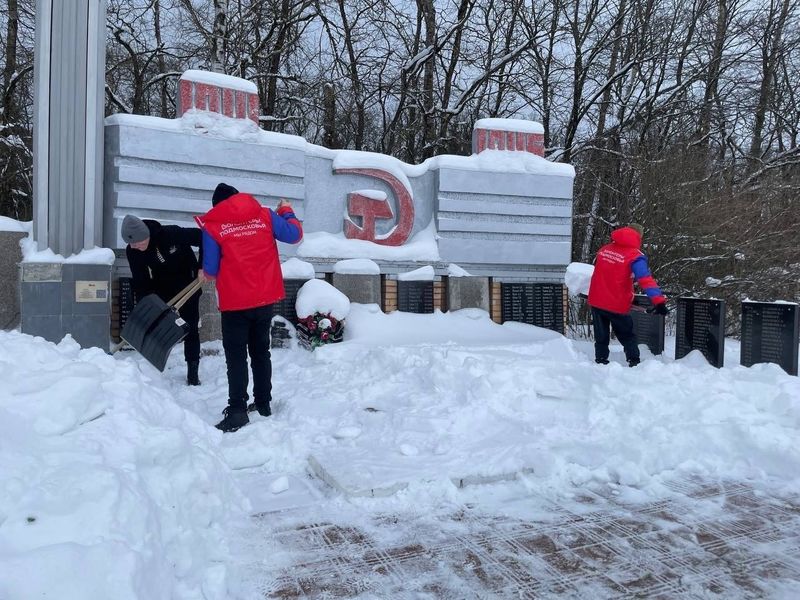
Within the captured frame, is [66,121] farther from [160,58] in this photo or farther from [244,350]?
[160,58]

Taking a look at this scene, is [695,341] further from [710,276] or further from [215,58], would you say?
[215,58]

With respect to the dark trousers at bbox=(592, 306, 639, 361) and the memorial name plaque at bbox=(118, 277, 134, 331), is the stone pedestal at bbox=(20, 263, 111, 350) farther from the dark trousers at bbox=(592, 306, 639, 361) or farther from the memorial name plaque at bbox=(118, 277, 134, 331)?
the dark trousers at bbox=(592, 306, 639, 361)

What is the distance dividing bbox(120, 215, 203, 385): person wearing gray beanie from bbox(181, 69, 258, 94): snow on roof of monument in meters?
2.49

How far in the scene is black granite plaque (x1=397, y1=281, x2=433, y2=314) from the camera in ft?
25.4

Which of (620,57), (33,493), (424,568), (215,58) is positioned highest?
A: (620,57)

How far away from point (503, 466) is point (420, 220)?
224 inches

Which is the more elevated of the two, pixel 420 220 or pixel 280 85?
pixel 280 85

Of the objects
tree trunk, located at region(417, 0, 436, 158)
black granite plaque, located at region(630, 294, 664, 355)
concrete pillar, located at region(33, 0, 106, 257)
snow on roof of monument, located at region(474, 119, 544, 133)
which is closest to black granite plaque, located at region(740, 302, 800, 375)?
black granite plaque, located at region(630, 294, 664, 355)

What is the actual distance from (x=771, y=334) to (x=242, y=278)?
4.88 m

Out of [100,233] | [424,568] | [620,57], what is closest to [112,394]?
[424,568]

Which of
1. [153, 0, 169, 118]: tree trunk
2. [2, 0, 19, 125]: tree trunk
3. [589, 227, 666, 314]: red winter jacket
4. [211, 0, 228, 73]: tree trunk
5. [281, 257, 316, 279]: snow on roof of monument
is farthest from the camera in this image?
[153, 0, 169, 118]: tree trunk

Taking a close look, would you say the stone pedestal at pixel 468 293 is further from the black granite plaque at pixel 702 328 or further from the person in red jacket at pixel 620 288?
the black granite plaque at pixel 702 328

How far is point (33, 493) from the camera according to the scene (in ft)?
6.63

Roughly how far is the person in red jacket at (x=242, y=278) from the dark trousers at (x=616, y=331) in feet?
11.5
